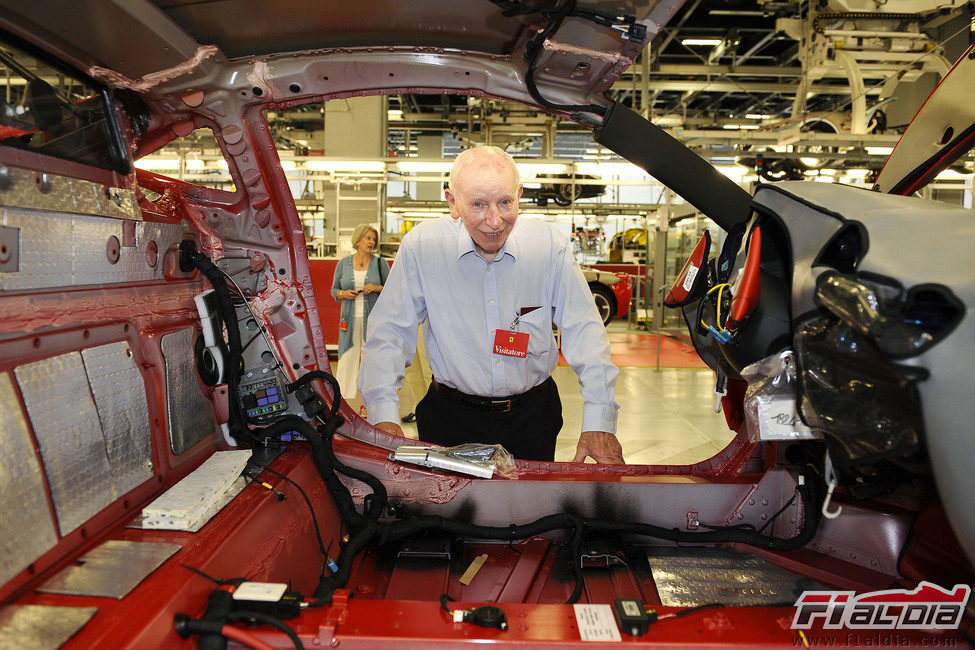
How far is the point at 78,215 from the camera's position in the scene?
1288mm

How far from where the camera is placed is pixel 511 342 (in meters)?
2.35

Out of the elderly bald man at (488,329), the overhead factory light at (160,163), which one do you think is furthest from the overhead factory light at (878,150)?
the overhead factory light at (160,163)

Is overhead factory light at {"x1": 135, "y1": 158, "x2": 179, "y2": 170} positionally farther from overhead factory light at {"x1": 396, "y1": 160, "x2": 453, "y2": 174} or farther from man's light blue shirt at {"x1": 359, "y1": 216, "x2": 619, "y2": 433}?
man's light blue shirt at {"x1": 359, "y1": 216, "x2": 619, "y2": 433}

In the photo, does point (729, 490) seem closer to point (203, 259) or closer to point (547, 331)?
point (547, 331)

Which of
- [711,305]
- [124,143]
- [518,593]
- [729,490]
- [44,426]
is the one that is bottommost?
[518,593]

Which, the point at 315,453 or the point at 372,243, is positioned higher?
the point at 372,243

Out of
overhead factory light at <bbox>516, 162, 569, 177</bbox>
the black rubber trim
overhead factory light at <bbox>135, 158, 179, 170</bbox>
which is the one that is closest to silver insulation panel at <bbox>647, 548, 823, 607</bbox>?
the black rubber trim

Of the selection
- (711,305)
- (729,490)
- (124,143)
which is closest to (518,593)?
(729,490)

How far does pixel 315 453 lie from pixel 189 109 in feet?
3.36

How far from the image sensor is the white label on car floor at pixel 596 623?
983mm
